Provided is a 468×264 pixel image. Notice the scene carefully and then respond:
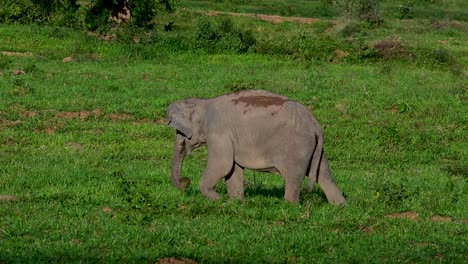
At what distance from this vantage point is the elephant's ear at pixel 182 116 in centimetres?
1224

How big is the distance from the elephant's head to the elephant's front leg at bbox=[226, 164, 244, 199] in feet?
1.79

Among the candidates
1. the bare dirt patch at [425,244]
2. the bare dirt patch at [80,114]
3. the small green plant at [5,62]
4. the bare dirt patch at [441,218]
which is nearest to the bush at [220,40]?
the small green plant at [5,62]

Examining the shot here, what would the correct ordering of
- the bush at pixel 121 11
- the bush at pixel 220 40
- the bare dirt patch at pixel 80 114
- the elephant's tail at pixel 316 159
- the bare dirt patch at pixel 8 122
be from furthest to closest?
the bush at pixel 121 11 < the bush at pixel 220 40 < the bare dirt patch at pixel 80 114 < the bare dirt patch at pixel 8 122 < the elephant's tail at pixel 316 159

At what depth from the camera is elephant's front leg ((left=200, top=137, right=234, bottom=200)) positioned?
11891 mm

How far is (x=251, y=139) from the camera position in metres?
11.8

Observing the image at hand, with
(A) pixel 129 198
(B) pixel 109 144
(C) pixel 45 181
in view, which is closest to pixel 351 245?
(A) pixel 129 198

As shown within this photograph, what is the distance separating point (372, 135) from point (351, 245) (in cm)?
846

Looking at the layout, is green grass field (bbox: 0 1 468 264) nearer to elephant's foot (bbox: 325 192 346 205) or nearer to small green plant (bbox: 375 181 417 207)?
small green plant (bbox: 375 181 417 207)

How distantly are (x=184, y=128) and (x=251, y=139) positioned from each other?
3.08ft

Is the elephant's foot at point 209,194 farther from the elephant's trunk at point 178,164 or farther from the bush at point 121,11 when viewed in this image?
the bush at point 121,11

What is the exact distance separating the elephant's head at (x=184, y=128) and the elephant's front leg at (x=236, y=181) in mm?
546

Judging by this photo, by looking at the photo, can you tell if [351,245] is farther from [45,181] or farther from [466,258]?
[45,181]

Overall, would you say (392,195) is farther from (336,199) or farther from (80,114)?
(80,114)

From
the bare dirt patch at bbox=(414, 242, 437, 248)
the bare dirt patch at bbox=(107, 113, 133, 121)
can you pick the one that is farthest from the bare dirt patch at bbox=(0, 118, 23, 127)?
the bare dirt patch at bbox=(414, 242, 437, 248)
